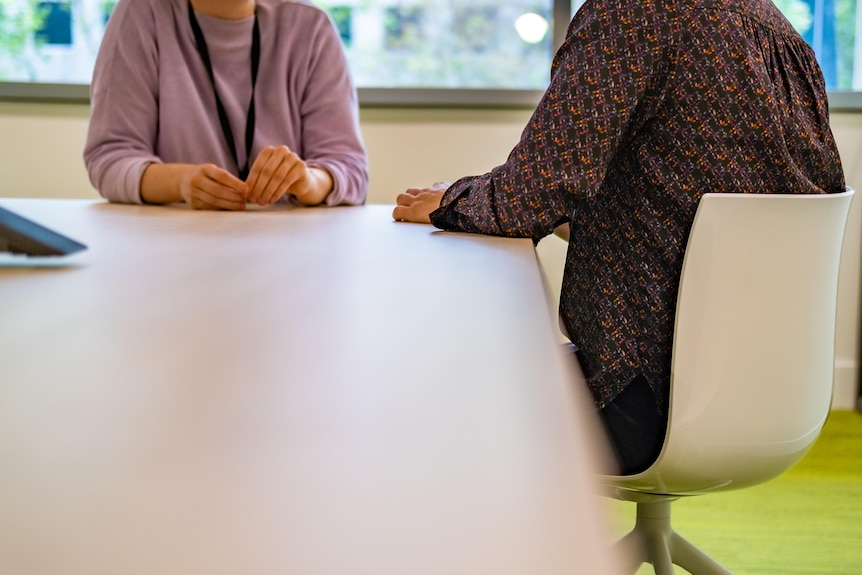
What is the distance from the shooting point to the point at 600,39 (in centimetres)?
86

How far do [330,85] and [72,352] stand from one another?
1313 millimetres

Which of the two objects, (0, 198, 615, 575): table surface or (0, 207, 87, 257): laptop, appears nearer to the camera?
(0, 198, 615, 575): table surface

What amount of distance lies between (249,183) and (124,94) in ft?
1.45

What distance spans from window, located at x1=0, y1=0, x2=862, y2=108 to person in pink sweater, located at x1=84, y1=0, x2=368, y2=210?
0.83 meters

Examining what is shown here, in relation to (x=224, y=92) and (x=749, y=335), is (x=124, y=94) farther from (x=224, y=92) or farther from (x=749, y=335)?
(x=749, y=335)

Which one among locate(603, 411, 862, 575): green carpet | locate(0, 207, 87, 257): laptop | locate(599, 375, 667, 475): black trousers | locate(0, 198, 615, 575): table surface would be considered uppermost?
locate(0, 198, 615, 575): table surface

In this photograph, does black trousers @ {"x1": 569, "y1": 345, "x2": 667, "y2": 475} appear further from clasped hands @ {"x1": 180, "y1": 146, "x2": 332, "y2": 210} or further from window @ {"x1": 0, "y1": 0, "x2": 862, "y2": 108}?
window @ {"x1": 0, "y1": 0, "x2": 862, "y2": 108}

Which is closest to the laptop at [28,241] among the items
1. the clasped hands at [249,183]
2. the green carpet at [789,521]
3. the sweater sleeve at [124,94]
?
the clasped hands at [249,183]

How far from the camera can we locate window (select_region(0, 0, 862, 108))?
240 cm

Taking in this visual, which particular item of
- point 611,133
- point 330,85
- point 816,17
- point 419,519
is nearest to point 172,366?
point 419,519

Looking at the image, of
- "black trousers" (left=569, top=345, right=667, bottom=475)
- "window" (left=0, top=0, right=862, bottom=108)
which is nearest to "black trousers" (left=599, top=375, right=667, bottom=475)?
"black trousers" (left=569, top=345, right=667, bottom=475)

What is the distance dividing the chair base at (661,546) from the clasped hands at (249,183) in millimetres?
707

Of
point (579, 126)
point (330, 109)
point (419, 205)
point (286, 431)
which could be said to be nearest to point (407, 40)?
point (330, 109)

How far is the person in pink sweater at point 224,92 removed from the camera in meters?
1.42
